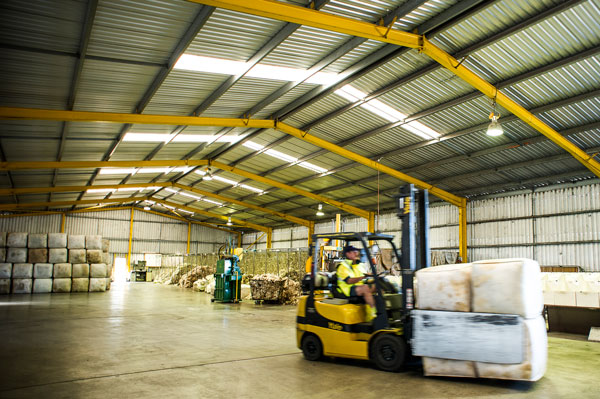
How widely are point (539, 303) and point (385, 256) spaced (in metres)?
14.4

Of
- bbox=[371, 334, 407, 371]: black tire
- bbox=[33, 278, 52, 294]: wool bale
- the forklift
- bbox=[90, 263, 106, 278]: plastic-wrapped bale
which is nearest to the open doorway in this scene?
bbox=[90, 263, 106, 278]: plastic-wrapped bale

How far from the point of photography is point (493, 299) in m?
5.43

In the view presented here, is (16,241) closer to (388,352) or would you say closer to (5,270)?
(5,270)

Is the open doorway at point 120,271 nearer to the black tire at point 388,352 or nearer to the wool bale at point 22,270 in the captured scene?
the wool bale at point 22,270

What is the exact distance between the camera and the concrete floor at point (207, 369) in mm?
5160

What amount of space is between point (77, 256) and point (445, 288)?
2147 cm

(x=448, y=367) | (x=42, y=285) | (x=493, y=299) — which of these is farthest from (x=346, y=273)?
(x=42, y=285)

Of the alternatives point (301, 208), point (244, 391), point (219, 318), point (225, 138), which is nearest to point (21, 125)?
point (225, 138)

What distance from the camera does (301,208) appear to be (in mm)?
28438

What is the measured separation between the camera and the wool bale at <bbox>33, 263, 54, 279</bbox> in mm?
21297

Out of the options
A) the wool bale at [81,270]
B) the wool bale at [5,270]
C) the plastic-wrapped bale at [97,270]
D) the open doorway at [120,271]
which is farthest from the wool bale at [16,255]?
the open doorway at [120,271]

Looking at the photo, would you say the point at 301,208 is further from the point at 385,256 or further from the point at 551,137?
the point at 551,137

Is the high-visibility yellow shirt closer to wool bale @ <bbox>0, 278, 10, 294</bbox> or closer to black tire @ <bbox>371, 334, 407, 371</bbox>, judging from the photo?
black tire @ <bbox>371, 334, 407, 371</bbox>

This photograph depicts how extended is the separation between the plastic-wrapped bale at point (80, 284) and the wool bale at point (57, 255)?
4.29ft
